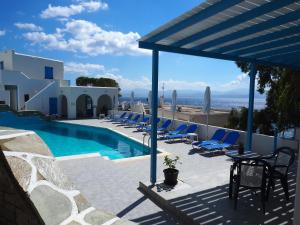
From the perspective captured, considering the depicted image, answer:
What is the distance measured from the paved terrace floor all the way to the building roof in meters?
3.15

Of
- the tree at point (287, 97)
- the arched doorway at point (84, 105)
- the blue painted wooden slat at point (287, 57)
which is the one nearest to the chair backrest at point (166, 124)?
the tree at point (287, 97)

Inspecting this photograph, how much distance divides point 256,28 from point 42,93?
22341 millimetres

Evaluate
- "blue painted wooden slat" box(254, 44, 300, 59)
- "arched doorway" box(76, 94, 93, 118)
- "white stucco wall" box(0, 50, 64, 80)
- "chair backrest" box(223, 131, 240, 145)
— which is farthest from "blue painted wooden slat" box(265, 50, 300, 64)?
"white stucco wall" box(0, 50, 64, 80)

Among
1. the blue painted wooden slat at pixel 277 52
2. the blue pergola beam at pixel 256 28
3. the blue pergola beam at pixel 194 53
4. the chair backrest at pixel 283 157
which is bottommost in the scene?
the chair backrest at pixel 283 157

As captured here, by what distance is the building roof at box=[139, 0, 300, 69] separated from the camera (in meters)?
3.62

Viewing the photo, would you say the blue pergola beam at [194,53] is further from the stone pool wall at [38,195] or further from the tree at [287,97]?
the tree at [287,97]

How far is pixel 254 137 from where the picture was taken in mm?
9383

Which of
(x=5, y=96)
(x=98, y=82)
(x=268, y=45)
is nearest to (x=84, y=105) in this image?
A: (x=5, y=96)

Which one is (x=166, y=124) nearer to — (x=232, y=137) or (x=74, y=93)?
(x=232, y=137)

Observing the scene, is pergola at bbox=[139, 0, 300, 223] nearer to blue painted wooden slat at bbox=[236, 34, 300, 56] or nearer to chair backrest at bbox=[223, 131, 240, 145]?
blue painted wooden slat at bbox=[236, 34, 300, 56]

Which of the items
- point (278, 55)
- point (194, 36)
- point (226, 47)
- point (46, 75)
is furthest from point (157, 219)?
point (46, 75)

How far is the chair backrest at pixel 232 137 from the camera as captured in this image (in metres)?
9.79

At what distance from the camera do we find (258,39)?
16.2ft

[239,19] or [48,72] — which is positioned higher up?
[48,72]
